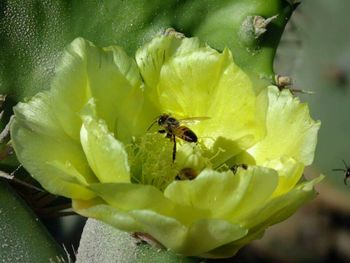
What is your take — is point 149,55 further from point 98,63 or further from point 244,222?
point 244,222

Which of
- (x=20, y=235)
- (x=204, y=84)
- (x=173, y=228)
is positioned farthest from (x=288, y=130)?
(x=20, y=235)

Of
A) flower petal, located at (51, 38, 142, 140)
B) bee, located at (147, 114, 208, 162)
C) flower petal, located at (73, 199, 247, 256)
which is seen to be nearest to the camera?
flower petal, located at (73, 199, 247, 256)

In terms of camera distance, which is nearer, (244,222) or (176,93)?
(244,222)

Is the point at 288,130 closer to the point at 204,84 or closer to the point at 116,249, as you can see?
the point at 204,84

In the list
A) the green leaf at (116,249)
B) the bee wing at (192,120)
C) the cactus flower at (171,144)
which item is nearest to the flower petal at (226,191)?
the cactus flower at (171,144)

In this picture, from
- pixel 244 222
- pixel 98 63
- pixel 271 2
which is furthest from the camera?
pixel 271 2

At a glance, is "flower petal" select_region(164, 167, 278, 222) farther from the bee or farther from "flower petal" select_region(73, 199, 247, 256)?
the bee

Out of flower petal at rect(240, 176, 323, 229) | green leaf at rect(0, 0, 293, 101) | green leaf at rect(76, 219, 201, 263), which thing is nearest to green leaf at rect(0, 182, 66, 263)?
green leaf at rect(76, 219, 201, 263)

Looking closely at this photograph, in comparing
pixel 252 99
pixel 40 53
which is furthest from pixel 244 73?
pixel 40 53
